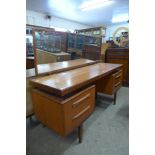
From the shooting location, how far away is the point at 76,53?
7.91 feet

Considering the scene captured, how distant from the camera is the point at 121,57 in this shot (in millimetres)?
3322

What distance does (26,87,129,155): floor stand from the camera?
54.7 inches

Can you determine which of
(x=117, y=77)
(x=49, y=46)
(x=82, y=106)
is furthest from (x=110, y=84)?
(x=49, y=46)

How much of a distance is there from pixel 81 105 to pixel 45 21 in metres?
5.67

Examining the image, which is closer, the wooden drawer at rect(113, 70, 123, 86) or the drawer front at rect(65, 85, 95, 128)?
the drawer front at rect(65, 85, 95, 128)

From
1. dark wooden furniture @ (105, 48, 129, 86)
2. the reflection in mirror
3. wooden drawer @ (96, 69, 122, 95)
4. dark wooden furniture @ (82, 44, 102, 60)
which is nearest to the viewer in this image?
the reflection in mirror

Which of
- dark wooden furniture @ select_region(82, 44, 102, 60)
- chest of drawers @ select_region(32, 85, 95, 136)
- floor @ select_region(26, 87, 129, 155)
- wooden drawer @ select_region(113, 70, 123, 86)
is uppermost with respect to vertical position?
dark wooden furniture @ select_region(82, 44, 102, 60)

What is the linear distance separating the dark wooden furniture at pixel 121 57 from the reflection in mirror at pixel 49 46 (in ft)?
5.35

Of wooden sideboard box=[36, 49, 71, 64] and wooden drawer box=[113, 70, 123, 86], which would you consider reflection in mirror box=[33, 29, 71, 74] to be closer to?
wooden sideboard box=[36, 49, 71, 64]

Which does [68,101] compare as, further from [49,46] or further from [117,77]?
[117,77]

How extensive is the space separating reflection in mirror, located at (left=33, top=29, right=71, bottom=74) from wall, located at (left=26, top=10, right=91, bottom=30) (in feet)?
11.3

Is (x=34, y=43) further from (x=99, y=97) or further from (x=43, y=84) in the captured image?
(x=99, y=97)

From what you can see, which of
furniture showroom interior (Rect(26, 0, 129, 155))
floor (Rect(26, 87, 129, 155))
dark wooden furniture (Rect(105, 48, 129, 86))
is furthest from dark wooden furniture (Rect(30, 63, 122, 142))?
dark wooden furniture (Rect(105, 48, 129, 86))

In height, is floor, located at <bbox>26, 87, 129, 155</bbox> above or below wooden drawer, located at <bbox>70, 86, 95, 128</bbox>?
below
